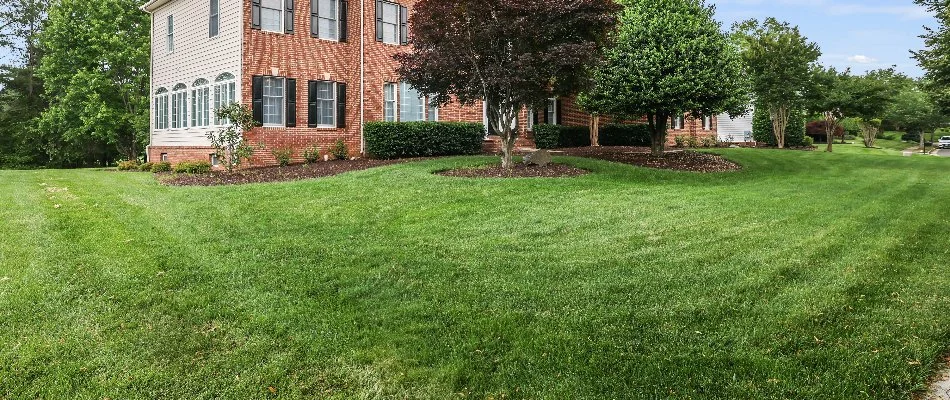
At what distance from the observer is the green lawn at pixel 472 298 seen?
140 inches

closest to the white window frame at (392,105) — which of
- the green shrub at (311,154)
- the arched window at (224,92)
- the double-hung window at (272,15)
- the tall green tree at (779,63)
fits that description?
the green shrub at (311,154)

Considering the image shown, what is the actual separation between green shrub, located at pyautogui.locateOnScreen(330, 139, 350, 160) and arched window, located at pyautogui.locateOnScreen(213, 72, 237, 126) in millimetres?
2846

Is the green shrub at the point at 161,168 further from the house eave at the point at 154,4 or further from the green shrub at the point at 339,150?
the house eave at the point at 154,4

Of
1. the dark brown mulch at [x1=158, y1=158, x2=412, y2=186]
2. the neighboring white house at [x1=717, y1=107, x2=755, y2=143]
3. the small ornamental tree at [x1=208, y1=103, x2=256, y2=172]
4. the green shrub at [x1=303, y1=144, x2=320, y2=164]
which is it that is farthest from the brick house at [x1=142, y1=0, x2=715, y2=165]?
the neighboring white house at [x1=717, y1=107, x2=755, y2=143]

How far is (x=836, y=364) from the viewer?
3.67 meters

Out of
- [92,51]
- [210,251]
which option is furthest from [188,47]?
[210,251]

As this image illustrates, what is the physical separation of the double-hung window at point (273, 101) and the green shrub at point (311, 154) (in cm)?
99

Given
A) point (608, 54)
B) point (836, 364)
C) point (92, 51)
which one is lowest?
point (836, 364)

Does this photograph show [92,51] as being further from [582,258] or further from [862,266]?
[862,266]

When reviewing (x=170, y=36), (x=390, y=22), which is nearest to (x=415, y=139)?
(x=390, y=22)

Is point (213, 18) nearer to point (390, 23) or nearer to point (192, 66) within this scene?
point (192, 66)

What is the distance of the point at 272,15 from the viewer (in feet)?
A: 54.5

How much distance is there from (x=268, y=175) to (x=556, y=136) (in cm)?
1049

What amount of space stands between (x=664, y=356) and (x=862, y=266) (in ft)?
10.4
